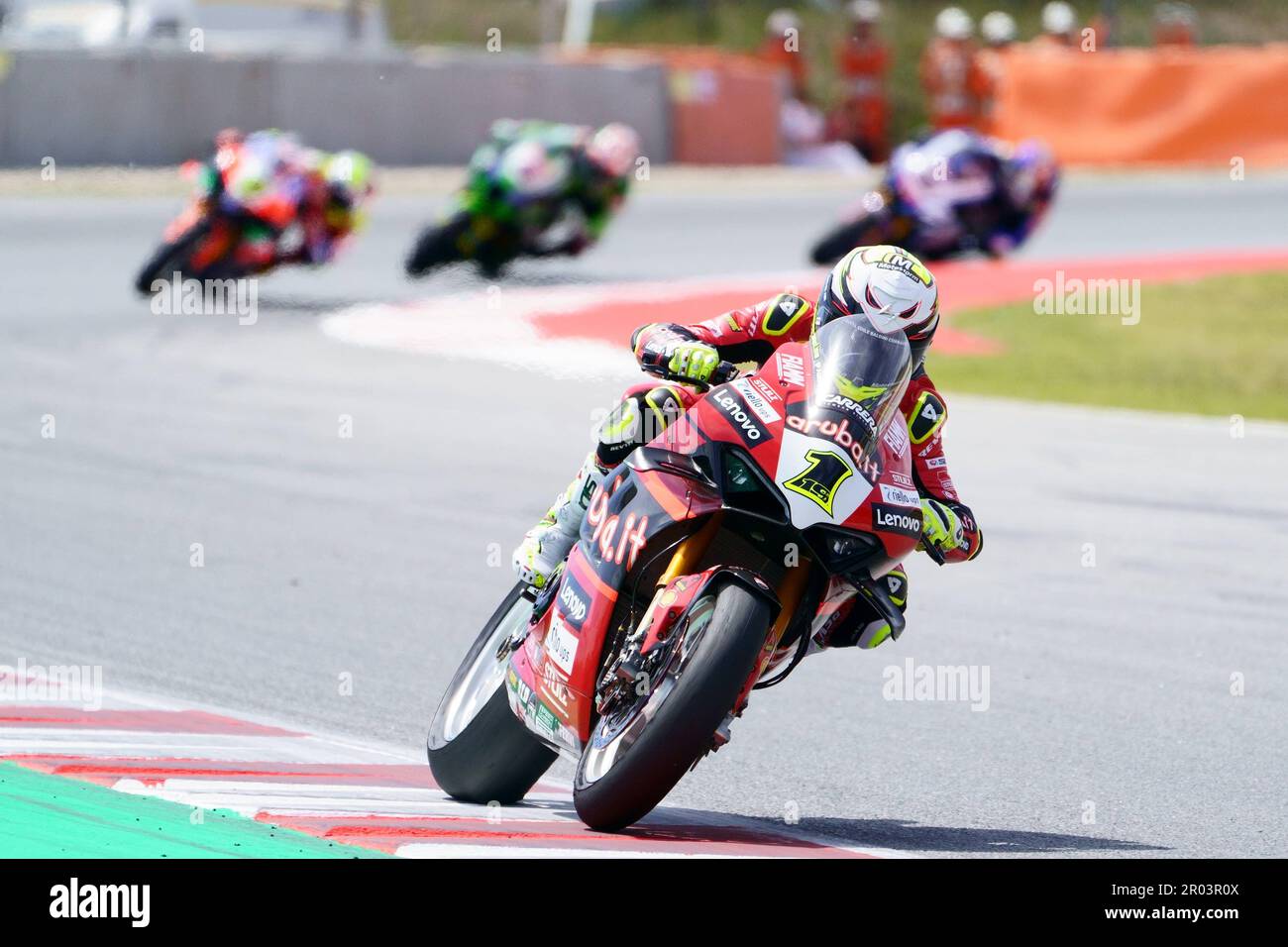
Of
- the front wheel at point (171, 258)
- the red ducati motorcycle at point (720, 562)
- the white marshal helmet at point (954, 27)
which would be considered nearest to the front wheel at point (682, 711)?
the red ducati motorcycle at point (720, 562)

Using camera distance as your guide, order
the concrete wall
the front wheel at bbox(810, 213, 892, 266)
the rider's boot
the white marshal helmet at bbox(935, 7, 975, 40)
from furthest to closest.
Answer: the white marshal helmet at bbox(935, 7, 975, 40), the concrete wall, the front wheel at bbox(810, 213, 892, 266), the rider's boot

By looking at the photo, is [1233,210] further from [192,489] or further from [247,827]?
[247,827]

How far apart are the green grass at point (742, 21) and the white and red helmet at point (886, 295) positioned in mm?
30783

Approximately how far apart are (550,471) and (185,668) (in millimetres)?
3662

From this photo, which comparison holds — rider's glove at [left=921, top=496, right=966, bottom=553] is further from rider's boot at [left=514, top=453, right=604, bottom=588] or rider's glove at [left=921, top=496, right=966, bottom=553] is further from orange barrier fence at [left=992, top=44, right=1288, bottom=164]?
orange barrier fence at [left=992, top=44, right=1288, bottom=164]

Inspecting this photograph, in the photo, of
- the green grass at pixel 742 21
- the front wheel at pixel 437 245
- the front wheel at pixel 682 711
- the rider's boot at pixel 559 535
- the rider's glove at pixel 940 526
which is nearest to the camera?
the front wheel at pixel 682 711

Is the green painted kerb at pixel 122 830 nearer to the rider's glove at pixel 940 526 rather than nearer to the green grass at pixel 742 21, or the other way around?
the rider's glove at pixel 940 526

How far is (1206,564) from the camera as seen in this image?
8.27 m

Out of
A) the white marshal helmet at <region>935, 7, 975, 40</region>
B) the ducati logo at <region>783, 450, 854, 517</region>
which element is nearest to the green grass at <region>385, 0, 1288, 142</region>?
the white marshal helmet at <region>935, 7, 975, 40</region>

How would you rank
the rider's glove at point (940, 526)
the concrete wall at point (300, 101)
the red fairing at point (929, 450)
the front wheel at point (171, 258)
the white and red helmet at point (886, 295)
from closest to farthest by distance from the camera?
the white and red helmet at point (886, 295) → the rider's glove at point (940, 526) → the red fairing at point (929, 450) → the front wheel at point (171, 258) → the concrete wall at point (300, 101)

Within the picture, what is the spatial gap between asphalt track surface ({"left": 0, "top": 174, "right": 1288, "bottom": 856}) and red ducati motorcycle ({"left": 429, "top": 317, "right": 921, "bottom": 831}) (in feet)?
2.40

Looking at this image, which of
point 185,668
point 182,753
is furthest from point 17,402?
point 182,753

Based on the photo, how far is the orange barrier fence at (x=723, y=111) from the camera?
27.1 metres

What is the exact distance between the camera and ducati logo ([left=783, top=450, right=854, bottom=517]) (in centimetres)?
437
